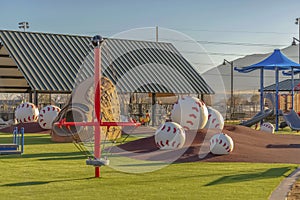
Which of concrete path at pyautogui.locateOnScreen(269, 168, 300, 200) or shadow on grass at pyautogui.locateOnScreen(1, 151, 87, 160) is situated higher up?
concrete path at pyautogui.locateOnScreen(269, 168, 300, 200)

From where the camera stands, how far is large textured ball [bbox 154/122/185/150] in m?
16.1

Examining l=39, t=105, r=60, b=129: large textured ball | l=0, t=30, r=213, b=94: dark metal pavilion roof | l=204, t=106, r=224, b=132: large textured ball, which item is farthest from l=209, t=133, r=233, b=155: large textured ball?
l=0, t=30, r=213, b=94: dark metal pavilion roof

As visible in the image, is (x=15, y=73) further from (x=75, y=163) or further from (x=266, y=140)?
(x=75, y=163)

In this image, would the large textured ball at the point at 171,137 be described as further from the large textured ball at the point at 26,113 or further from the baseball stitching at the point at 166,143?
the large textured ball at the point at 26,113

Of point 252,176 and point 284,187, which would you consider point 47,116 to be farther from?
point 284,187

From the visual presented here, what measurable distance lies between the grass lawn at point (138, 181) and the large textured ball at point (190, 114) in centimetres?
523

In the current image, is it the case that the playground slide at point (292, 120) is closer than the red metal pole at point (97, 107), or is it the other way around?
the red metal pole at point (97, 107)

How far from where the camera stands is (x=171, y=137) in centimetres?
1609

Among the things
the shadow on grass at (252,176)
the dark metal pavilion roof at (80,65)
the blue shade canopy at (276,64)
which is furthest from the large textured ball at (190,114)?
the blue shade canopy at (276,64)

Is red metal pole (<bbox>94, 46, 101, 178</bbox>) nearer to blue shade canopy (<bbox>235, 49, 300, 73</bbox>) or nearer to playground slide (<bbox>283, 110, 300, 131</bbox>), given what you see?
playground slide (<bbox>283, 110, 300, 131</bbox>)

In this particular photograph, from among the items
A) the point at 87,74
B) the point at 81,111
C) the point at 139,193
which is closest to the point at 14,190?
the point at 139,193

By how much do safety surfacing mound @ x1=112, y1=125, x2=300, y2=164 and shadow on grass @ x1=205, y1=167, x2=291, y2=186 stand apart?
2117 millimetres

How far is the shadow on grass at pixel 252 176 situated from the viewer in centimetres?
1093

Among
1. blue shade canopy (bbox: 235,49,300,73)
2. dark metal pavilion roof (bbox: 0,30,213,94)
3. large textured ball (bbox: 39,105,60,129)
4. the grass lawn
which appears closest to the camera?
the grass lawn
